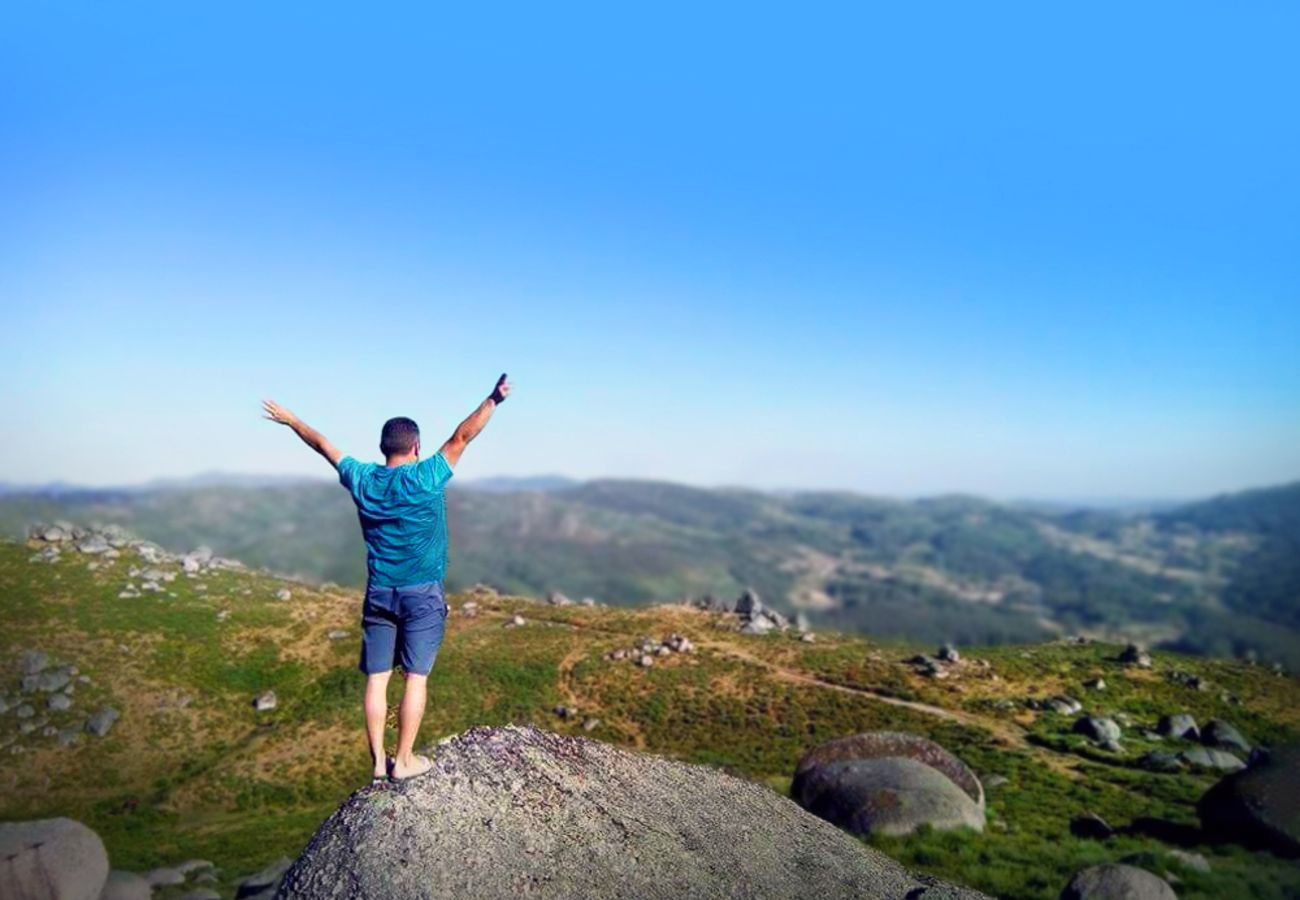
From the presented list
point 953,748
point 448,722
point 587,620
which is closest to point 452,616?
point 587,620

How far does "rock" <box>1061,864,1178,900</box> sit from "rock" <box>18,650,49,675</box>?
5341cm

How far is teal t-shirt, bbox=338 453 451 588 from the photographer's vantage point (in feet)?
32.4

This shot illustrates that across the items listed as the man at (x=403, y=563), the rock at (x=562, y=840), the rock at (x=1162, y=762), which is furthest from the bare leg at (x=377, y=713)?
the rock at (x=1162, y=762)

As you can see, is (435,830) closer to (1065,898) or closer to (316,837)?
(316,837)

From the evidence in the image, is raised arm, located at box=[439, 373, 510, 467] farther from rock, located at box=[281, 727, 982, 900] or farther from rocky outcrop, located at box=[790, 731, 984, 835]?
rocky outcrop, located at box=[790, 731, 984, 835]

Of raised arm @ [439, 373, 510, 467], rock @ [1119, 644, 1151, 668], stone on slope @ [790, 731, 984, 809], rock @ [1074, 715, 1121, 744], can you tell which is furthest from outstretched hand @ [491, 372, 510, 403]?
rock @ [1119, 644, 1151, 668]

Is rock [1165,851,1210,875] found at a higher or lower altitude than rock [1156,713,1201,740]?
higher

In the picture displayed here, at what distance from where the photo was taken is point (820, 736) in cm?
4800

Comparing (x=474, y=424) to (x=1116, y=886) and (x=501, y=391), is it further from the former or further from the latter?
(x=1116, y=886)

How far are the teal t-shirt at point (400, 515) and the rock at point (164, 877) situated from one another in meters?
27.5

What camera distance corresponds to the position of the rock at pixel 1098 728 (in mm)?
45969

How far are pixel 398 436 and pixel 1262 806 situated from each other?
104ft

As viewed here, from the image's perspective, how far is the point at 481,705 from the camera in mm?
51812

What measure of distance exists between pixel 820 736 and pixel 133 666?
42.4 metres
